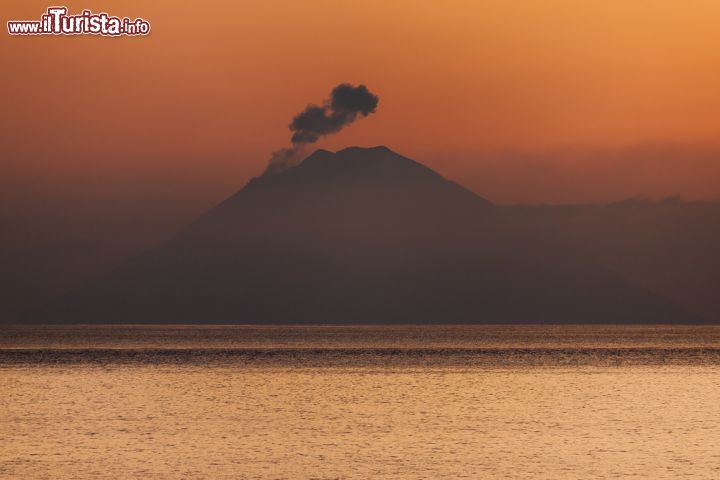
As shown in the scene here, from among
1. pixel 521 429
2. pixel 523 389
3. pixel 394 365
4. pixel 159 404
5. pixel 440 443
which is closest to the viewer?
pixel 440 443

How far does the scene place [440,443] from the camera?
34.1 metres

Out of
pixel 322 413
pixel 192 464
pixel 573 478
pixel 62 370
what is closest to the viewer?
pixel 573 478

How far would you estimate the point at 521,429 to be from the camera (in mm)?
38531

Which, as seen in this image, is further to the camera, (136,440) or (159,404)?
(159,404)

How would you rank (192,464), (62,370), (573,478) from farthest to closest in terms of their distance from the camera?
1. (62,370)
2. (192,464)
3. (573,478)

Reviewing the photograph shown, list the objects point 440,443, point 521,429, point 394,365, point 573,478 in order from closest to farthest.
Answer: point 573,478 → point 440,443 → point 521,429 → point 394,365

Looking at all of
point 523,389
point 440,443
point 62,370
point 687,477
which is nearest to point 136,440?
point 440,443

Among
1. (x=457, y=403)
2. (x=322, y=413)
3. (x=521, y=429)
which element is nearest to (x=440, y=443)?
(x=521, y=429)

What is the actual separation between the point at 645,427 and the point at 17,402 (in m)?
27.4

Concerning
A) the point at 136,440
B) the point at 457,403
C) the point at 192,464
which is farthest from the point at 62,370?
the point at 192,464

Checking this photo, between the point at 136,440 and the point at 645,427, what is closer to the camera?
the point at 136,440

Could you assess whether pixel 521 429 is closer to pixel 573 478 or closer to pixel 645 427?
pixel 645 427

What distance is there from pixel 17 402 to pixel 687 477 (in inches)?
1287

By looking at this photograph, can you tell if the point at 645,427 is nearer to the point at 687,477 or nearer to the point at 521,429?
the point at 521,429
